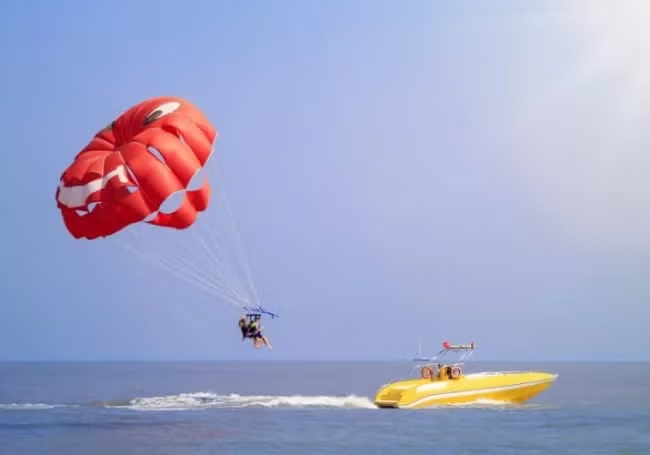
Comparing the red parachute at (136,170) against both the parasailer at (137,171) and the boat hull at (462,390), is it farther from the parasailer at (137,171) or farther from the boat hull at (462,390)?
the boat hull at (462,390)

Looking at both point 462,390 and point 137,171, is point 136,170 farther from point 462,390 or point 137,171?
point 462,390

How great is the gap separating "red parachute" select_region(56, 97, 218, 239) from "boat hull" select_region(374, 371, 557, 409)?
10.6 meters

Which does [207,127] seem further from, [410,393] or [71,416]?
[71,416]

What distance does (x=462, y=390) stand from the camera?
1357 inches

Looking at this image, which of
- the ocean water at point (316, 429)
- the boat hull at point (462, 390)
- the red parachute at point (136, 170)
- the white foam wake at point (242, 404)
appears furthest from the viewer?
the white foam wake at point (242, 404)

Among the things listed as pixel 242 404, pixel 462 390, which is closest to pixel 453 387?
pixel 462 390

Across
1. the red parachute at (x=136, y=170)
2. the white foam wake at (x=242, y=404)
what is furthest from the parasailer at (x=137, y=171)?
the white foam wake at (x=242, y=404)

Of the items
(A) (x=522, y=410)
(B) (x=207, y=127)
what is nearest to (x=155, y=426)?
(B) (x=207, y=127)

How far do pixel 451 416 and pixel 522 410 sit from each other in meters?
3.67

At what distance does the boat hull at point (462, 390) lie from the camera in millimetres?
33469

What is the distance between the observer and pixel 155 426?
31.2 meters

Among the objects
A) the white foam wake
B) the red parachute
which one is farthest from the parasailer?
the white foam wake

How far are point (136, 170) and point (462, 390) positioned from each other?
1482 centimetres

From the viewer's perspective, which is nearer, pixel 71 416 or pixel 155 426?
pixel 155 426
